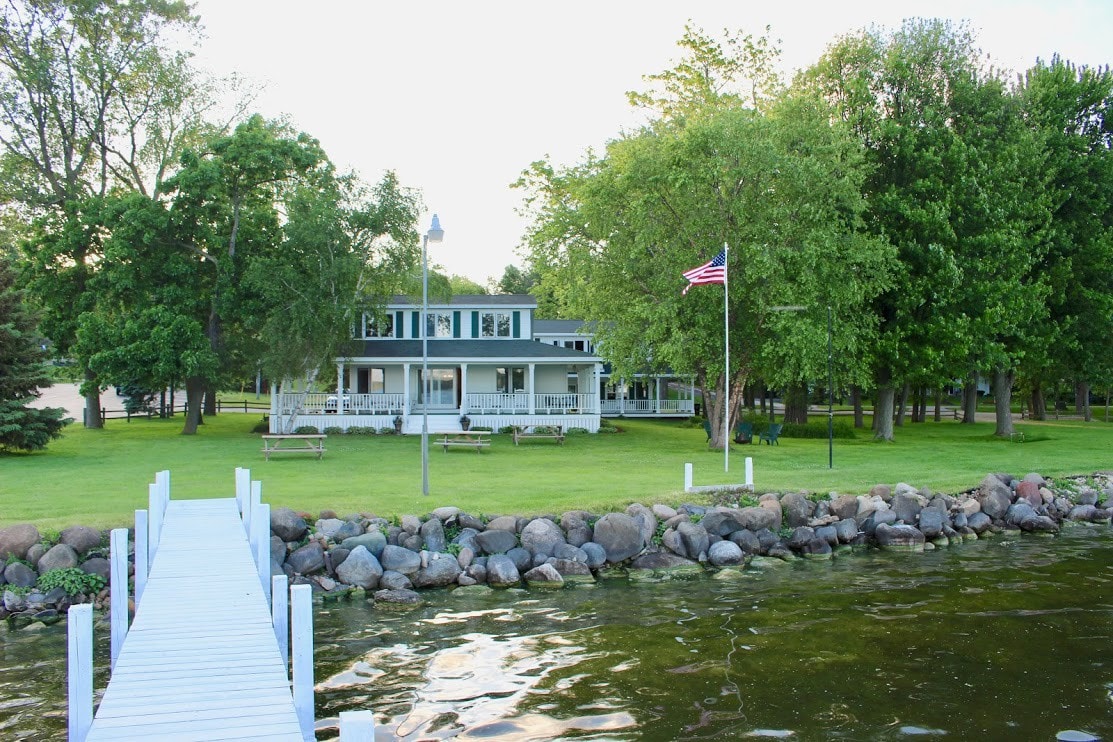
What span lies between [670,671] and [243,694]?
514cm

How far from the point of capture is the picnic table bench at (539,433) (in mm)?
33000

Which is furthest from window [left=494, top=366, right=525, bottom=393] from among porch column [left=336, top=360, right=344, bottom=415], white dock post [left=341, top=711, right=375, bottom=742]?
white dock post [left=341, top=711, right=375, bottom=742]

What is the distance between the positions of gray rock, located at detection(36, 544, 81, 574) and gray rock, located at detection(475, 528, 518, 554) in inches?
252

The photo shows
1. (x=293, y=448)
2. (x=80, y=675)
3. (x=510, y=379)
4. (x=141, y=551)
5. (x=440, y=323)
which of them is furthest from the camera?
(x=440, y=323)

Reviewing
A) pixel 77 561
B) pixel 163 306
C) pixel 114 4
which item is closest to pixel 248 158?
pixel 163 306

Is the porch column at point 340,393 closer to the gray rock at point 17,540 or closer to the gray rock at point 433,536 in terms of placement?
the gray rock at point 433,536

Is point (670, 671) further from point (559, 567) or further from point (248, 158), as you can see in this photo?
point (248, 158)

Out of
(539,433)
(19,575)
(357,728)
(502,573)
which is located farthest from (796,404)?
(357,728)

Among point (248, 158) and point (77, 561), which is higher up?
point (248, 158)

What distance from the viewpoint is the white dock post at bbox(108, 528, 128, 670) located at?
1035cm

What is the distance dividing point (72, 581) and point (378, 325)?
27.2m

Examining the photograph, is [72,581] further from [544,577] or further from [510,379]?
[510,379]

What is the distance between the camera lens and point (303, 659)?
25.8 feet

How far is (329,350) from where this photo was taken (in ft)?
118
